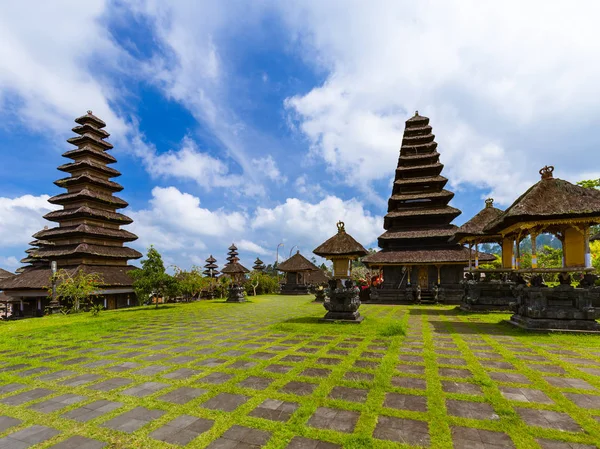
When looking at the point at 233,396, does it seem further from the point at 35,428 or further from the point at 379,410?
the point at 35,428

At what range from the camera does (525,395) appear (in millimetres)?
4633

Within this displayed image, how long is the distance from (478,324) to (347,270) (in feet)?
17.7

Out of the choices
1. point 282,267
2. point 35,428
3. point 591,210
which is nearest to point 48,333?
point 35,428

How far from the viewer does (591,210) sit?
31.3 feet

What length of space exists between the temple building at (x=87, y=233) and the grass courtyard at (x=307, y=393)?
59.1 ft

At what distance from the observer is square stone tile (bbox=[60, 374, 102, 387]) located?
5.32 meters

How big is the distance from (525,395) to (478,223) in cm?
1395

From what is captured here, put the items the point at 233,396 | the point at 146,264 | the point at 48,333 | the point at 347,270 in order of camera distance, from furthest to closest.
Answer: the point at 146,264 → the point at 347,270 → the point at 48,333 → the point at 233,396

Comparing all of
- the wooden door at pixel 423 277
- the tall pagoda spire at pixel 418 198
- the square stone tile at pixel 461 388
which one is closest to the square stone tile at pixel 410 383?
the square stone tile at pixel 461 388

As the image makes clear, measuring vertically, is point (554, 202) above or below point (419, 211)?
below

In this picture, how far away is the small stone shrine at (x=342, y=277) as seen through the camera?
11703mm

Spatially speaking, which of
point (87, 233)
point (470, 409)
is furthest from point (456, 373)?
point (87, 233)

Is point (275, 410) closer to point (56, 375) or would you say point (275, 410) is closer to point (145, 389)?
point (145, 389)

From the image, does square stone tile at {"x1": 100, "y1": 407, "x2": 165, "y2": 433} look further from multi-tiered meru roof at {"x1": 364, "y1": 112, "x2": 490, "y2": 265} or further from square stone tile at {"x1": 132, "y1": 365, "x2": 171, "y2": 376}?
multi-tiered meru roof at {"x1": 364, "y1": 112, "x2": 490, "y2": 265}
